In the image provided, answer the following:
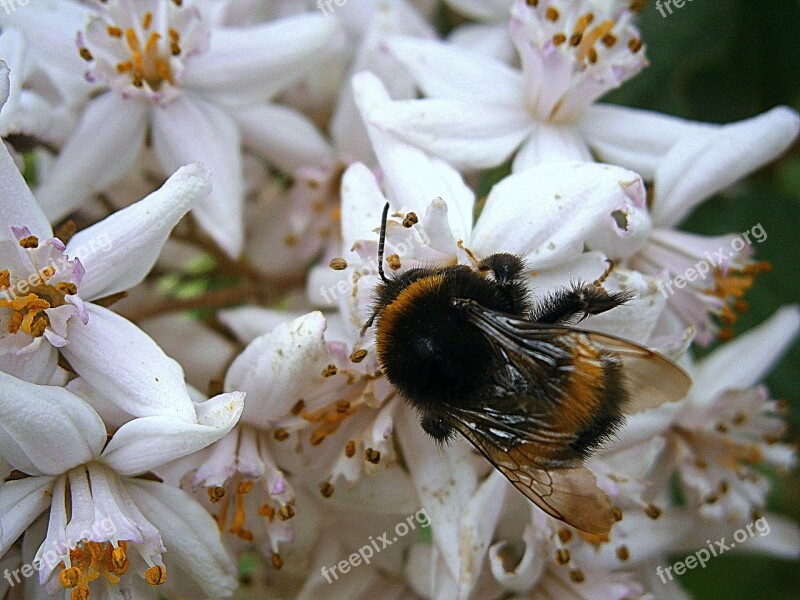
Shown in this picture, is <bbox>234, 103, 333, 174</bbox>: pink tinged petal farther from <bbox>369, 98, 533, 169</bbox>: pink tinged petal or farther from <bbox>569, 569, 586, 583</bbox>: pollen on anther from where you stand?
<bbox>569, 569, 586, 583</bbox>: pollen on anther

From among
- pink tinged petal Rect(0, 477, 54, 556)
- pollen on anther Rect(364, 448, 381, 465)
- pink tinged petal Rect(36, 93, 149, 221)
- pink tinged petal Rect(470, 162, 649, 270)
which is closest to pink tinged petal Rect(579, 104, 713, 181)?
pink tinged petal Rect(470, 162, 649, 270)

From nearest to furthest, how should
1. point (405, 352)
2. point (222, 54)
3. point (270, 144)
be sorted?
point (405, 352) → point (222, 54) → point (270, 144)

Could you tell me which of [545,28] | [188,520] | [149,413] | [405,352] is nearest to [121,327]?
[149,413]

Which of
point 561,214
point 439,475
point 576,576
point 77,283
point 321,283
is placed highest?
point 561,214

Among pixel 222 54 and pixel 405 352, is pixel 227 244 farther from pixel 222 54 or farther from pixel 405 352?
pixel 405 352

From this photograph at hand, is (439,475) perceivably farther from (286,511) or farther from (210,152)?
(210,152)

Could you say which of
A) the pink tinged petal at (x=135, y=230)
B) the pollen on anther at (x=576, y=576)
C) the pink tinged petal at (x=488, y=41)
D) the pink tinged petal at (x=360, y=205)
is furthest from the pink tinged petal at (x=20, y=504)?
the pink tinged petal at (x=488, y=41)

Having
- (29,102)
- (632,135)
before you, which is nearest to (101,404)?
(29,102)
